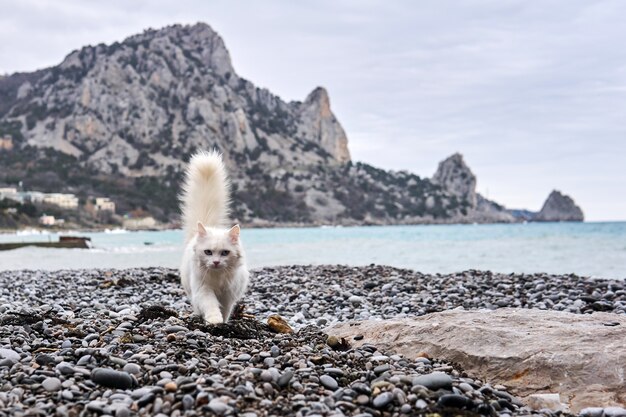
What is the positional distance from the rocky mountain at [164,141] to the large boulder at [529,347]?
356 ft

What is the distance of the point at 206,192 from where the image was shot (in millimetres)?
7746

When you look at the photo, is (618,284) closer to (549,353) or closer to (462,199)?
(549,353)

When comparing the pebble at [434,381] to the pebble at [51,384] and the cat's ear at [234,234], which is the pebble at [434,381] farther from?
the cat's ear at [234,234]

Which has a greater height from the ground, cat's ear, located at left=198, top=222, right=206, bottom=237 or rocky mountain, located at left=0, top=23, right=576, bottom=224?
rocky mountain, located at left=0, top=23, right=576, bottom=224

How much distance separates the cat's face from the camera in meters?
6.24

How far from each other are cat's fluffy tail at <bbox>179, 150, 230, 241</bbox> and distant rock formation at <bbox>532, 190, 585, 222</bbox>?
187m

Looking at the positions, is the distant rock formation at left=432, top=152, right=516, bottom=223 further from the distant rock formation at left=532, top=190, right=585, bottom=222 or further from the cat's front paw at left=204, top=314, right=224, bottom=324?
the cat's front paw at left=204, top=314, right=224, bottom=324

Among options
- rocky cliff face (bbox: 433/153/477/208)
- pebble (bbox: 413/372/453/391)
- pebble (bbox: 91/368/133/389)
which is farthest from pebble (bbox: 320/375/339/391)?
rocky cliff face (bbox: 433/153/477/208)

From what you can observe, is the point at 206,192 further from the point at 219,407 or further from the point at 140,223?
the point at 140,223

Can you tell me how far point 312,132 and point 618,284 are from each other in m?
166

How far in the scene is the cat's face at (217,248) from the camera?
624cm

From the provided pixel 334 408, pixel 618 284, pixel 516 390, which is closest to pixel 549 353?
pixel 516 390

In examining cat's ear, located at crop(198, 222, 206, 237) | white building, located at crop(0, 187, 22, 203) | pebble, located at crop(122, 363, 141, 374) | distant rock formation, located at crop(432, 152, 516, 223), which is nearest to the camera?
pebble, located at crop(122, 363, 141, 374)

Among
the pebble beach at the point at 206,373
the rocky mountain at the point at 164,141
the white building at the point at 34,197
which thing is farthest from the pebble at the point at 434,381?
the rocky mountain at the point at 164,141
